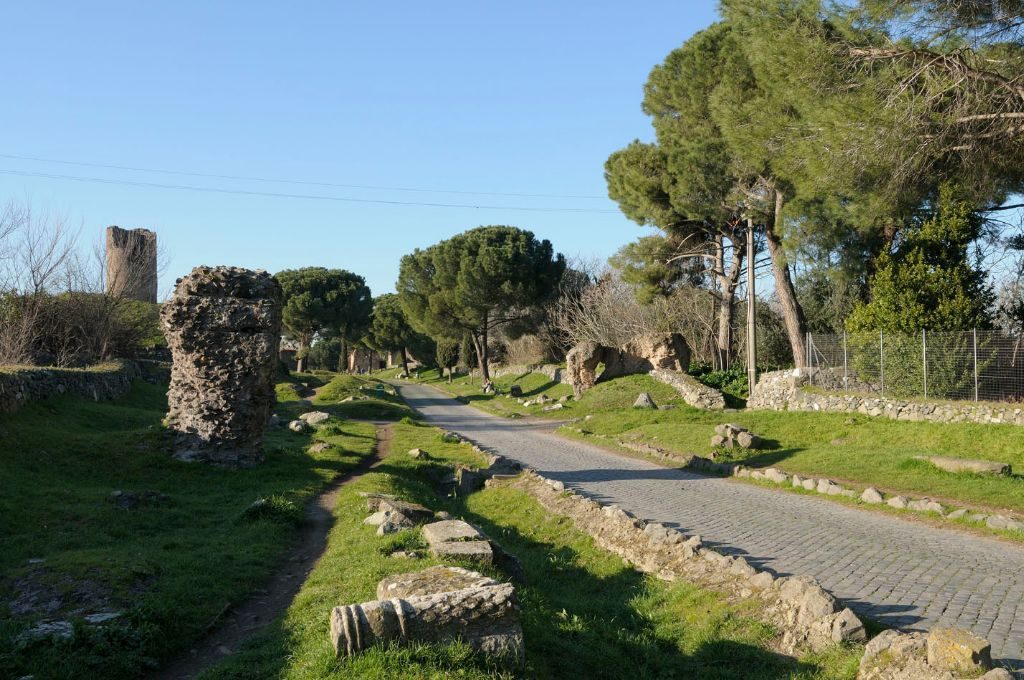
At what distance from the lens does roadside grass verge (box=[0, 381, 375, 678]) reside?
20.1ft

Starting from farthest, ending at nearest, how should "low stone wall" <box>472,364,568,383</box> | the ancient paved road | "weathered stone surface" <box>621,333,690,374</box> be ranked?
"low stone wall" <box>472,364,568,383</box> → "weathered stone surface" <box>621,333,690,374</box> → the ancient paved road

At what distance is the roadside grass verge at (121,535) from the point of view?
20.1 feet

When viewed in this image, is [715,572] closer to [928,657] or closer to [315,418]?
[928,657]

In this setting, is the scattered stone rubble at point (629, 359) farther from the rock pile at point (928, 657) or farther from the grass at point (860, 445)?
the rock pile at point (928, 657)

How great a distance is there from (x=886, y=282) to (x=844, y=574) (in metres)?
14.3

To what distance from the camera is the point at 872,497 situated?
461 inches

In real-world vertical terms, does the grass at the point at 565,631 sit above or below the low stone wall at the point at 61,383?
below

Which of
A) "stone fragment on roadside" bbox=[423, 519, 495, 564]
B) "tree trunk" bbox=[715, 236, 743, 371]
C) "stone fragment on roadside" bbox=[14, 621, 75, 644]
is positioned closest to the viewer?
"stone fragment on roadside" bbox=[14, 621, 75, 644]

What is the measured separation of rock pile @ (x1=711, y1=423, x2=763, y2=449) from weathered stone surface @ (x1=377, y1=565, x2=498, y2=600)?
497 inches

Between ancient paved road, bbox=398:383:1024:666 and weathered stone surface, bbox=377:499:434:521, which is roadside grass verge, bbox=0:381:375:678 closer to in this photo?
weathered stone surface, bbox=377:499:434:521

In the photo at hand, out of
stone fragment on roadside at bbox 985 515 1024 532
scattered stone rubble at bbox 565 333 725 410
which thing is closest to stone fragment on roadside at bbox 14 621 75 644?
stone fragment on roadside at bbox 985 515 1024 532

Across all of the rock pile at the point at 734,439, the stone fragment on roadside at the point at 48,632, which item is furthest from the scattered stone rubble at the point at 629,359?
the stone fragment on roadside at the point at 48,632

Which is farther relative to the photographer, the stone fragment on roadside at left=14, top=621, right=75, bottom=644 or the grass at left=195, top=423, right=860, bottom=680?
the stone fragment on roadside at left=14, top=621, right=75, bottom=644

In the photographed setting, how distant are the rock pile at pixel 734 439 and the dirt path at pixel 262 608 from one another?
32.4 ft
